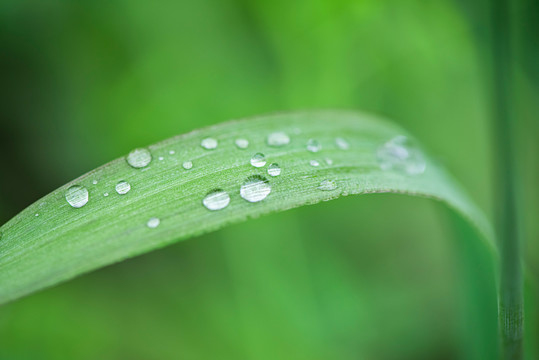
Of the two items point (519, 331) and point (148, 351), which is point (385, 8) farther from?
point (148, 351)

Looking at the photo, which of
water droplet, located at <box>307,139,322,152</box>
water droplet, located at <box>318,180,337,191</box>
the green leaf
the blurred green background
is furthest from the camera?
the blurred green background

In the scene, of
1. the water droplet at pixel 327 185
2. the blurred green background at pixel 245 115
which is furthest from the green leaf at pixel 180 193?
the blurred green background at pixel 245 115

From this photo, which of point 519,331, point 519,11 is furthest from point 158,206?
point 519,11

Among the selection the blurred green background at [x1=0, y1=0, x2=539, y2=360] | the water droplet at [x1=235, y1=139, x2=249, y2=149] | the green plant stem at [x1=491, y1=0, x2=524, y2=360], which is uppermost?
the blurred green background at [x1=0, y1=0, x2=539, y2=360]

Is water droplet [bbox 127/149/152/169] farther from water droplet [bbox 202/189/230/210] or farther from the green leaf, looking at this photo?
water droplet [bbox 202/189/230/210]

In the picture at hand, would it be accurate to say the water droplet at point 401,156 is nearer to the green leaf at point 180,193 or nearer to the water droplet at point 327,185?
the green leaf at point 180,193

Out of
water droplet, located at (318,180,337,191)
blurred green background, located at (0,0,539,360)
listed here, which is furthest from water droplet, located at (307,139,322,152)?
blurred green background, located at (0,0,539,360)
